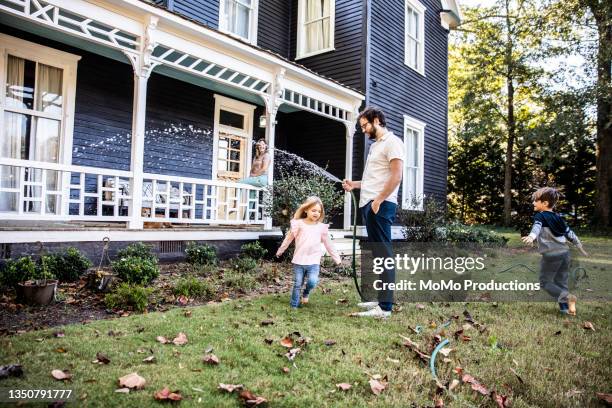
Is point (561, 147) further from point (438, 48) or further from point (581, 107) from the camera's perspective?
point (438, 48)

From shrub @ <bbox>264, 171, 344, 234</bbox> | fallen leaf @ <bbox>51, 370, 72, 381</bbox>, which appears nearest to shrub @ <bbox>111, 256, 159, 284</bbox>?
fallen leaf @ <bbox>51, 370, 72, 381</bbox>

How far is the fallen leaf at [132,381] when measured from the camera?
2.11m

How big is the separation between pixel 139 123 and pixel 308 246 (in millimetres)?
3594

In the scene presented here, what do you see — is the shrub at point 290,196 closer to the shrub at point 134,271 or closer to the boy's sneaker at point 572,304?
the shrub at point 134,271

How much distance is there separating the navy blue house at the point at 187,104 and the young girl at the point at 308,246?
9.81ft

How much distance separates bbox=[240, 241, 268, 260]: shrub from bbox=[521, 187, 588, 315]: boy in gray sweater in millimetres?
4210

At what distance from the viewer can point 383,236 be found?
3.72 m

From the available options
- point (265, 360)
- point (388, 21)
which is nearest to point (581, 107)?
point (388, 21)

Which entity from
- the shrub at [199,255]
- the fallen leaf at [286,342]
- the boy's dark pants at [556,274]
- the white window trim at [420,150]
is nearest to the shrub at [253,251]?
the shrub at [199,255]

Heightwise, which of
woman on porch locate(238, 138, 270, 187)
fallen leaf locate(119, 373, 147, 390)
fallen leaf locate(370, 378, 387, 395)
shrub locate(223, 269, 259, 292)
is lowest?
fallen leaf locate(370, 378, 387, 395)

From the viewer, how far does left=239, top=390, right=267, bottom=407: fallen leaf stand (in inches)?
78.7

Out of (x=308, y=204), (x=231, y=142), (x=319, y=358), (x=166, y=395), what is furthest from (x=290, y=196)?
(x=166, y=395)

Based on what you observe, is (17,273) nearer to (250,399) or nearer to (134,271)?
(134,271)

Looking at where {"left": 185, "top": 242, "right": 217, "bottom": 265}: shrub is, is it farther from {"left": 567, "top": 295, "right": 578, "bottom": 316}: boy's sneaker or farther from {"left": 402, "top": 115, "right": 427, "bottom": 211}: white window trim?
{"left": 402, "top": 115, "right": 427, "bottom": 211}: white window trim
